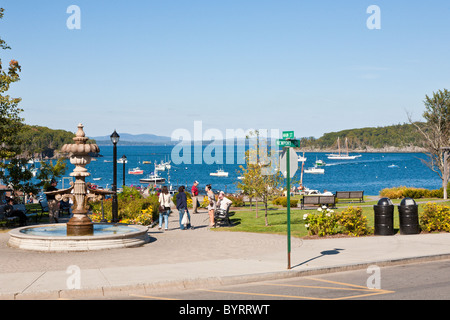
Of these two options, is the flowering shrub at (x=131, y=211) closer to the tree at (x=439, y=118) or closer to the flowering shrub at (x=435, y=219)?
the flowering shrub at (x=435, y=219)

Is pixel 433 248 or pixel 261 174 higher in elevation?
pixel 261 174

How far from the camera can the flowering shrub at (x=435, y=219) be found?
20.1m

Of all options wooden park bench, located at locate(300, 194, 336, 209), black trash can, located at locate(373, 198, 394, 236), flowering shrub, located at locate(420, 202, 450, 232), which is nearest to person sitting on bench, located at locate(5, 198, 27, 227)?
black trash can, located at locate(373, 198, 394, 236)

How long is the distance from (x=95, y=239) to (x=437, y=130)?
35.8 metres

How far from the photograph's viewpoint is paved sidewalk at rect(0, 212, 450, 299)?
36.0ft

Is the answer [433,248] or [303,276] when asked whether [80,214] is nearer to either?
[303,276]

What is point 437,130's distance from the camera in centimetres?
4425


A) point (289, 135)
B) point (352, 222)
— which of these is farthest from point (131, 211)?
point (289, 135)

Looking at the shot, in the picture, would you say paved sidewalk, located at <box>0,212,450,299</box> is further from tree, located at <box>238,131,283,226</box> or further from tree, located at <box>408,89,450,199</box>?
tree, located at <box>408,89,450,199</box>

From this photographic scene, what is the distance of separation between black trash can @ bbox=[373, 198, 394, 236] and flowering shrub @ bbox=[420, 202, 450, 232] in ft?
6.05

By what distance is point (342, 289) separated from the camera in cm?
1095

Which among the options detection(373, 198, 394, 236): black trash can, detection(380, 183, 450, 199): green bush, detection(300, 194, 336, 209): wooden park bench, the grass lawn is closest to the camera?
detection(373, 198, 394, 236): black trash can

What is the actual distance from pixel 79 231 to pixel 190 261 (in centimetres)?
531
